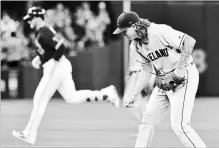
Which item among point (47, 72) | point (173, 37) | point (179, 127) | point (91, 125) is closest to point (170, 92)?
point (179, 127)

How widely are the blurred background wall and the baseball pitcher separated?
12406 mm

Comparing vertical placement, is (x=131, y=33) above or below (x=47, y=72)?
above

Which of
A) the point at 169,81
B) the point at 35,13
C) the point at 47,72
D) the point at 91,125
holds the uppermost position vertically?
the point at 35,13

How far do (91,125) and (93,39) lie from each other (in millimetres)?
7308

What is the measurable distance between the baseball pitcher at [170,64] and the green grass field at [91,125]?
9.75 ft

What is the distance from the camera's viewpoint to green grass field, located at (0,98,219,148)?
11.5m

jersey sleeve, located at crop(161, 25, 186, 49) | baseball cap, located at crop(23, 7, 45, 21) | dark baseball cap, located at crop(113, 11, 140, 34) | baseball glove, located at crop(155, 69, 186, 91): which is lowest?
baseball glove, located at crop(155, 69, 186, 91)

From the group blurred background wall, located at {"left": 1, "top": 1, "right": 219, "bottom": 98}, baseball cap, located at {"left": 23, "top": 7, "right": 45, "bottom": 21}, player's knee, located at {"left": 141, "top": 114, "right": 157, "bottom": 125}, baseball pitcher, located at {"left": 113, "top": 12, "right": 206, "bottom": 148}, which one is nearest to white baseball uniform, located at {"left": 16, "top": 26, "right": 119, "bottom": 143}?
baseball cap, located at {"left": 23, "top": 7, "right": 45, "bottom": 21}

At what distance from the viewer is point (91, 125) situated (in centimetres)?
1444

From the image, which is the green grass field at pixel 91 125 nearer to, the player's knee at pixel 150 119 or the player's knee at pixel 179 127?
the player's knee at pixel 150 119

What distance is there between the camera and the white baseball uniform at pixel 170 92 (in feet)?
26.3

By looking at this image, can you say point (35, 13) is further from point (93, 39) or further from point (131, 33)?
point (93, 39)

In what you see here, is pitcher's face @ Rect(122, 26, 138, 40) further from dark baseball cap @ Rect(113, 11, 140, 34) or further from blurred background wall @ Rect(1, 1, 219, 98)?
blurred background wall @ Rect(1, 1, 219, 98)

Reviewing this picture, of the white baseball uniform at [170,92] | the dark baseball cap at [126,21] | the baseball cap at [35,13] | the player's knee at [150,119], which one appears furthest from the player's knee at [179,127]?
the baseball cap at [35,13]
